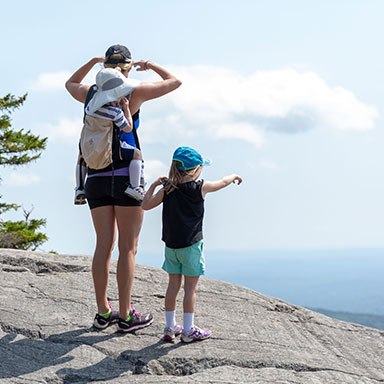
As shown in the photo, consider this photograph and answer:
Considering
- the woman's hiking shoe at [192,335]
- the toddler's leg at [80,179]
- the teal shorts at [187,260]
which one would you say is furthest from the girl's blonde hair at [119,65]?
the woman's hiking shoe at [192,335]

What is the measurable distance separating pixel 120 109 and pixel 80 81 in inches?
40.3

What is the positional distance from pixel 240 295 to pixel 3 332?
11.6 feet

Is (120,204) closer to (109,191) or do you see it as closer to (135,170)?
(109,191)

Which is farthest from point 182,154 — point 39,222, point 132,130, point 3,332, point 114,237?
point 39,222

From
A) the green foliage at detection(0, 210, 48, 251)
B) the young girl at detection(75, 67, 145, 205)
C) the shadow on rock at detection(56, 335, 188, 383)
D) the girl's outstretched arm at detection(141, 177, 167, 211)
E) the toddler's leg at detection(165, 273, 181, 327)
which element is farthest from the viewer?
the green foliage at detection(0, 210, 48, 251)

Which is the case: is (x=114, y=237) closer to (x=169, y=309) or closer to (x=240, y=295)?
(x=169, y=309)

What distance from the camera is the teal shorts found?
220 inches

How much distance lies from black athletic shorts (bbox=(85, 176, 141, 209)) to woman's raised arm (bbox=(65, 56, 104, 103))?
0.96 metres

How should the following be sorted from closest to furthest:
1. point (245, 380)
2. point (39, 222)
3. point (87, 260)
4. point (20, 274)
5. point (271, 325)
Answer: point (245, 380), point (271, 325), point (20, 274), point (87, 260), point (39, 222)

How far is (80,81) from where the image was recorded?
6.08m

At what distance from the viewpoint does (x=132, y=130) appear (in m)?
5.66

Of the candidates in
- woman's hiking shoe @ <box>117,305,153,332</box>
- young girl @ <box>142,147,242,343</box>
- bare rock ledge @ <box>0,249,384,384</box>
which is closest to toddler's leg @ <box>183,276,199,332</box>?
young girl @ <box>142,147,242,343</box>

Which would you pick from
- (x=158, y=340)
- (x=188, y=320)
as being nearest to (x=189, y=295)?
(x=188, y=320)

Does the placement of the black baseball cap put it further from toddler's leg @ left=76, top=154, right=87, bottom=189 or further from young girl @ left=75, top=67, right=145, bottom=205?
toddler's leg @ left=76, top=154, right=87, bottom=189
